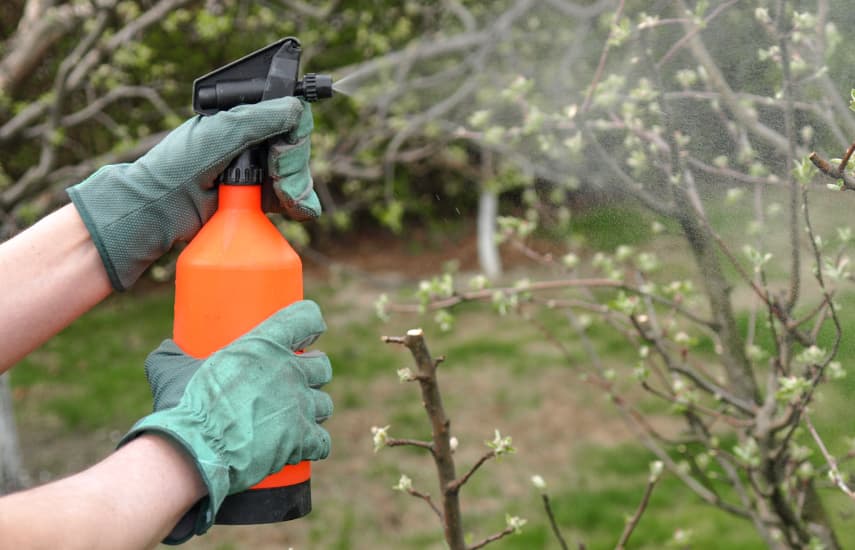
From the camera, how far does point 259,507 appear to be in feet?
5.21

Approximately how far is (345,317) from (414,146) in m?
1.50

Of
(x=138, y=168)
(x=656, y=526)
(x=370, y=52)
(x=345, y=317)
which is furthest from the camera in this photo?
(x=345, y=317)

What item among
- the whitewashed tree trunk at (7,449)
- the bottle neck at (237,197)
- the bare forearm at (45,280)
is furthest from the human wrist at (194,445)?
the whitewashed tree trunk at (7,449)

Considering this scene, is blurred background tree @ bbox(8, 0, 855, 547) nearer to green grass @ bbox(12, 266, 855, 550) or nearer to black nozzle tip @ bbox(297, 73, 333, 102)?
green grass @ bbox(12, 266, 855, 550)

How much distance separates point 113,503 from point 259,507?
13.8 inches

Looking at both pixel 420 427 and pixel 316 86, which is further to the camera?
pixel 420 427

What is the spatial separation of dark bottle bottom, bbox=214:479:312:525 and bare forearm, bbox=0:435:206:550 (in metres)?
0.19

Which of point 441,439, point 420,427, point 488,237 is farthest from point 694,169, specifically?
point 488,237

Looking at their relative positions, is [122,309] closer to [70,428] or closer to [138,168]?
[70,428]

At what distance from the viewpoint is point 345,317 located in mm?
7387

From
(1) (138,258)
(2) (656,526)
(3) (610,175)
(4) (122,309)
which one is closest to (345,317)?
(4) (122,309)

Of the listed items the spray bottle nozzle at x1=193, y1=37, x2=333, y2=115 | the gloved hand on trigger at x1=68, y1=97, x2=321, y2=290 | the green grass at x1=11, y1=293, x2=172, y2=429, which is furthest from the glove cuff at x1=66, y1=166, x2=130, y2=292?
the green grass at x1=11, y1=293, x2=172, y2=429

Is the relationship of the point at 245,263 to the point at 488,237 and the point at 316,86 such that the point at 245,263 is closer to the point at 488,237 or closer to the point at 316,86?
the point at 316,86

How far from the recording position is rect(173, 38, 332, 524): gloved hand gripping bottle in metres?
1.60
